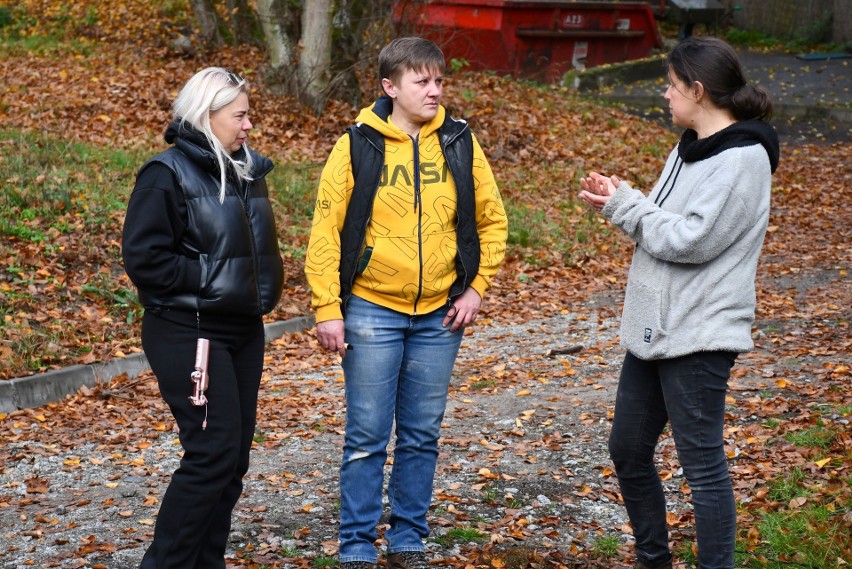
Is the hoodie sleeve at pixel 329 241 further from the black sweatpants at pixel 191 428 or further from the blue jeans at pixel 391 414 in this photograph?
the black sweatpants at pixel 191 428

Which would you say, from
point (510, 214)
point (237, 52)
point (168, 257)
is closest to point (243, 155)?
point (168, 257)

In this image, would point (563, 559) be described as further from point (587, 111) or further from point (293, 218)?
point (587, 111)

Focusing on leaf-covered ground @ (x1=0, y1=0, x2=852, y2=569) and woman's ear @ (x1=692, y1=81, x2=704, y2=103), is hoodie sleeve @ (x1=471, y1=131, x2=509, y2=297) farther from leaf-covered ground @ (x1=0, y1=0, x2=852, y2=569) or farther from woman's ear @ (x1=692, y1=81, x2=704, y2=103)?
leaf-covered ground @ (x1=0, y1=0, x2=852, y2=569)

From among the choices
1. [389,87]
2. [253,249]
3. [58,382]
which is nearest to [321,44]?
[58,382]

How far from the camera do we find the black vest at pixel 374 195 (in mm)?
4176

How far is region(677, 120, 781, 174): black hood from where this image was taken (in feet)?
12.2

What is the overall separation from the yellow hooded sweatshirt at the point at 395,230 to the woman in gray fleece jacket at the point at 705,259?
78 cm

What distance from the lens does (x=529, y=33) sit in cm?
2106

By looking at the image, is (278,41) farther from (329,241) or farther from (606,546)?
(606,546)

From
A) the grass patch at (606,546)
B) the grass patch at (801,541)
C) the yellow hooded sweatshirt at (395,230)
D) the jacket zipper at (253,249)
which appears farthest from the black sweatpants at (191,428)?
the grass patch at (801,541)

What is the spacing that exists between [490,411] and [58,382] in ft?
10.7

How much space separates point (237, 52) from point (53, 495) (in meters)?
14.0

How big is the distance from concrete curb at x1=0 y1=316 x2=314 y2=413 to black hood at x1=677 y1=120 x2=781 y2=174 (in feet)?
15.9

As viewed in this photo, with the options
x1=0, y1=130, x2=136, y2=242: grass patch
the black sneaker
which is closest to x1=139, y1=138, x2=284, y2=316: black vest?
the black sneaker
